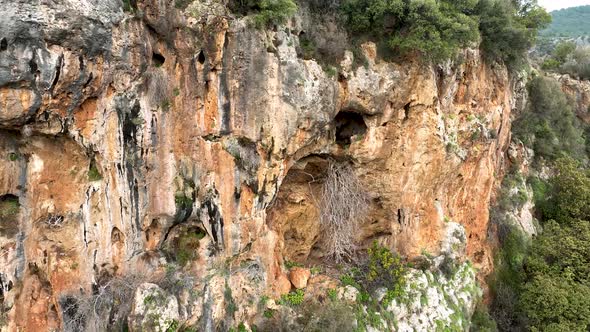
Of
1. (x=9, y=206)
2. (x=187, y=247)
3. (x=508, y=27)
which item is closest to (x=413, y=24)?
(x=508, y=27)

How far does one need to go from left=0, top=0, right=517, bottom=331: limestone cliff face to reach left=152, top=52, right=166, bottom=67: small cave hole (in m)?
0.02

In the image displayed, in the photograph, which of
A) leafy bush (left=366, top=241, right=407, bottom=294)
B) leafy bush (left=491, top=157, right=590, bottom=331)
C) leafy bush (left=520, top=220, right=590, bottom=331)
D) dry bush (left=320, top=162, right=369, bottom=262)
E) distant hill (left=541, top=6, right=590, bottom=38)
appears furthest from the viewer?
distant hill (left=541, top=6, right=590, bottom=38)

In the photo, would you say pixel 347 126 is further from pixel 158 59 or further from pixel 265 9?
pixel 158 59

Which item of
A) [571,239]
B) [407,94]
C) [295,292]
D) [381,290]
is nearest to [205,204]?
[295,292]

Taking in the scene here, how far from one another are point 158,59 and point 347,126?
590cm

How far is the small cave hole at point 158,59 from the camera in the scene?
27.9 feet

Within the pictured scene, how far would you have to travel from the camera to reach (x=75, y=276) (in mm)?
8367

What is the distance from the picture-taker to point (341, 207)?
11742mm

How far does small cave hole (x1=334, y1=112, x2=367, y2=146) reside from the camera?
11641 mm

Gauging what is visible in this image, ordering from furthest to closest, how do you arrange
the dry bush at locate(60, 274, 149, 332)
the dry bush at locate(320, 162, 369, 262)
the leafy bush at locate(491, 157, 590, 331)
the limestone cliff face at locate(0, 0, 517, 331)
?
1. the leafy bush at locate(491, 157, 590, 331)
2. the dry bush at locate(320, 162, 369, 262)
3. the dry bush at locate(60, 274, 149, 332)
4. the limestone cliff face at locate(0, 0, 517, 331)

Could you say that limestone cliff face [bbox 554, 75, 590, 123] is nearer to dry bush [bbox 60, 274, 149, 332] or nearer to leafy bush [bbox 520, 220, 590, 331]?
leafy bush [bbox 520, 220, 590, 331]

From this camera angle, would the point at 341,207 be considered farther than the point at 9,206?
Yes

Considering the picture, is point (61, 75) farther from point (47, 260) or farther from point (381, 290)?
point (381, 290)

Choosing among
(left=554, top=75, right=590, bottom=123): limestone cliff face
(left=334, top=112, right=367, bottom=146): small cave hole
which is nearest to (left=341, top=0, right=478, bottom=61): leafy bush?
(left=334, top=112, right=367, bottom=146): small cave hole
